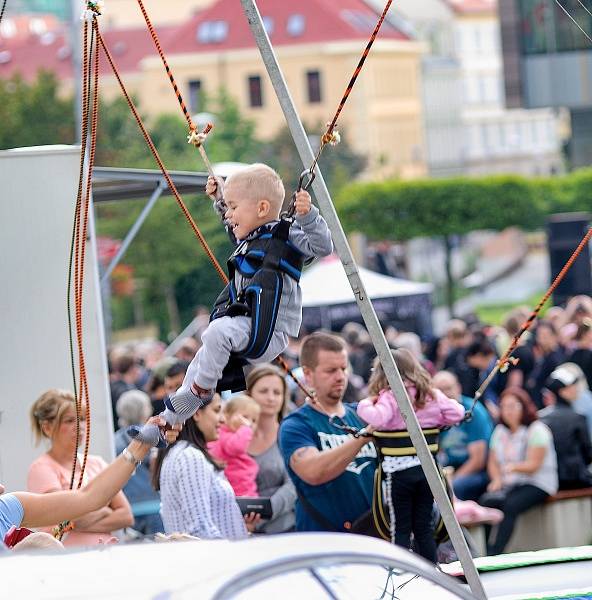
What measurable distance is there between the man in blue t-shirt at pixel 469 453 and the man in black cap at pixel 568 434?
456mm

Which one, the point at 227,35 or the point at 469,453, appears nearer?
the point at 469,453

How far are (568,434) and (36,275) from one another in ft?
14.3

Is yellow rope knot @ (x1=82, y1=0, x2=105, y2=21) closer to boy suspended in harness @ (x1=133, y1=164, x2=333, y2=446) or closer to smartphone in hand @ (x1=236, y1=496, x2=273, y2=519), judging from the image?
boy suspended in harness @ (x1=133, y1=164, x2=333, y2=446)

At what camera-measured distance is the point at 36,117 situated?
189 ft

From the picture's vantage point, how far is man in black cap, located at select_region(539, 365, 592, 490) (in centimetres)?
1079

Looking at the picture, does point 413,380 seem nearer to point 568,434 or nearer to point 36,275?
point 36,275

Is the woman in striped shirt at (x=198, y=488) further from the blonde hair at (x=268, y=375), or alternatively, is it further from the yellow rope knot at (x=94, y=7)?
the yellow rope knot at (x=94, y=7)

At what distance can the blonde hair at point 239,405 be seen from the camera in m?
7.89

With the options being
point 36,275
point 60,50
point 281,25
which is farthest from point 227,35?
point 36,275

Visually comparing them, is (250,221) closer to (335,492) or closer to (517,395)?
(335,492)

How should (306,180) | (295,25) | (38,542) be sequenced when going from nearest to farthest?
(38,542), (306,180), (295,25)

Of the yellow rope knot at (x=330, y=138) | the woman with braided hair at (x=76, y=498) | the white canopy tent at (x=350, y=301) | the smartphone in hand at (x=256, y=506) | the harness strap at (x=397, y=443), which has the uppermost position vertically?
the yellow rope knot at (x=330, y=138)

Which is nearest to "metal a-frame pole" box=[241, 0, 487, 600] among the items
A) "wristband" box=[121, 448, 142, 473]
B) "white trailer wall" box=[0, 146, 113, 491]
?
"wristband" box=[121, 448, 142, 473]

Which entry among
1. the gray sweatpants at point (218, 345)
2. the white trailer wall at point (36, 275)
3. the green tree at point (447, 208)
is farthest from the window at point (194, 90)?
the gray sweatpants at point (218, 345)
